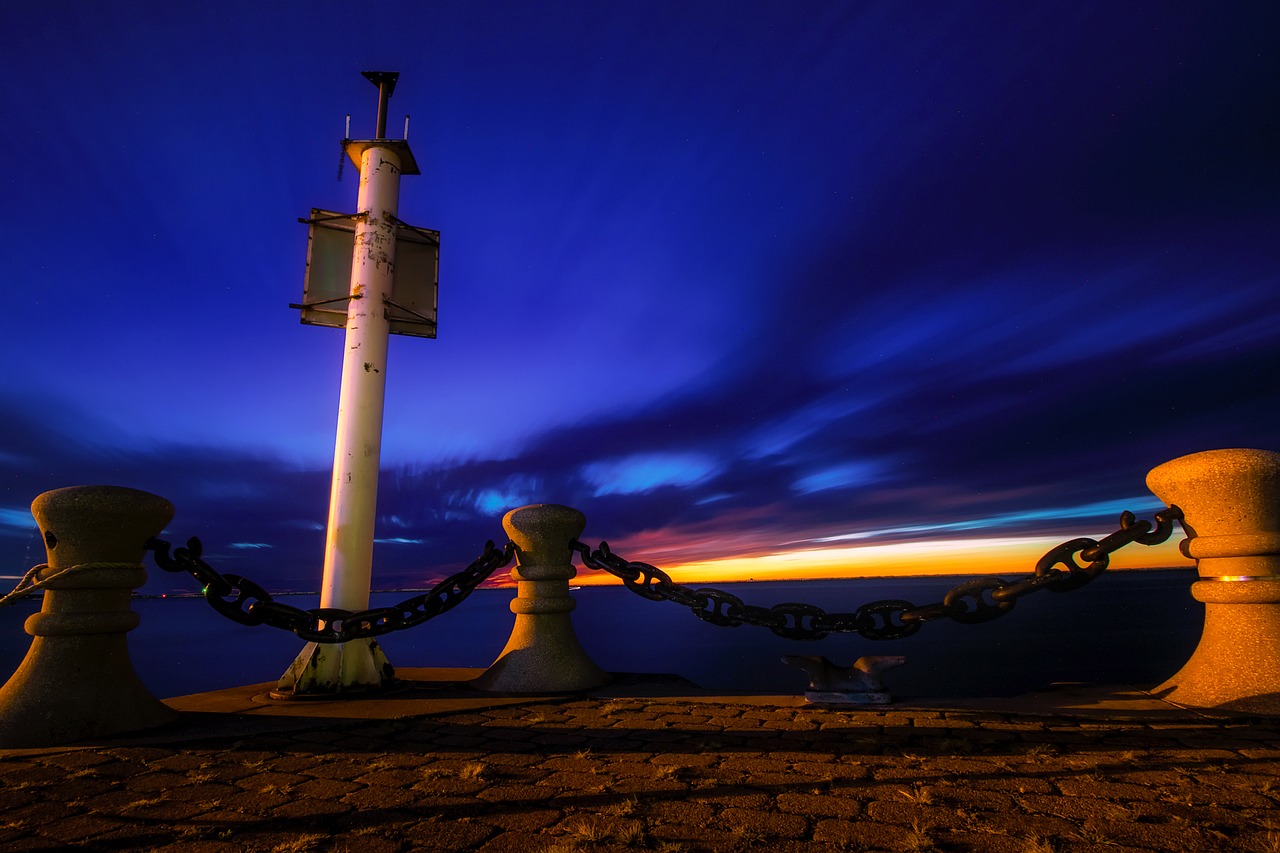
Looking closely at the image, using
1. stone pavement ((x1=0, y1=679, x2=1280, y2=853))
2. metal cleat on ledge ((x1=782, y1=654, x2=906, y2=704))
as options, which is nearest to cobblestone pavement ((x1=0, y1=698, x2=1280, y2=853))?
stone pavement ((x1=0, y1=679, x2=1280, y2=853))

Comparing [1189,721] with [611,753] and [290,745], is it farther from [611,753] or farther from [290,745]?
[290,745]

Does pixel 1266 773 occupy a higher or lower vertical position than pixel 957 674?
higher

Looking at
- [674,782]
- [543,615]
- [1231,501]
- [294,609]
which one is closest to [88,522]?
[294,609]

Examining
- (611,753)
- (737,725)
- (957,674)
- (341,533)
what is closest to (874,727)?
(737,725)

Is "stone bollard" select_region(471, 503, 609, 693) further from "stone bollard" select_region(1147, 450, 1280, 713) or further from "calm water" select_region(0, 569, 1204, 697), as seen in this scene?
"calm water" select_region(0, 569, 1204, 697)

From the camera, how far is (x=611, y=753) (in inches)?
108

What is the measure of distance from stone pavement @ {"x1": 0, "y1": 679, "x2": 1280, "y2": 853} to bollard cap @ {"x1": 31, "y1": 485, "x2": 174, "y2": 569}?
1.04 m

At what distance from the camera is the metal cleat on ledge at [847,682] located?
12.0 ft

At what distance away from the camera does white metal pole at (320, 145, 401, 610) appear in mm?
4609

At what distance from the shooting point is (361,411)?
15.6 ft

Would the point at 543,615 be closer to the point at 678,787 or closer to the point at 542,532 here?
the point at 542,532

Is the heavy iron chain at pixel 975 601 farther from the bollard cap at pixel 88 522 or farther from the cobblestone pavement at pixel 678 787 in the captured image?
the bollard cap at pixel 88 522

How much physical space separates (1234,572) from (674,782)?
338 centimetres

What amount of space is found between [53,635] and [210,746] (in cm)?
121
